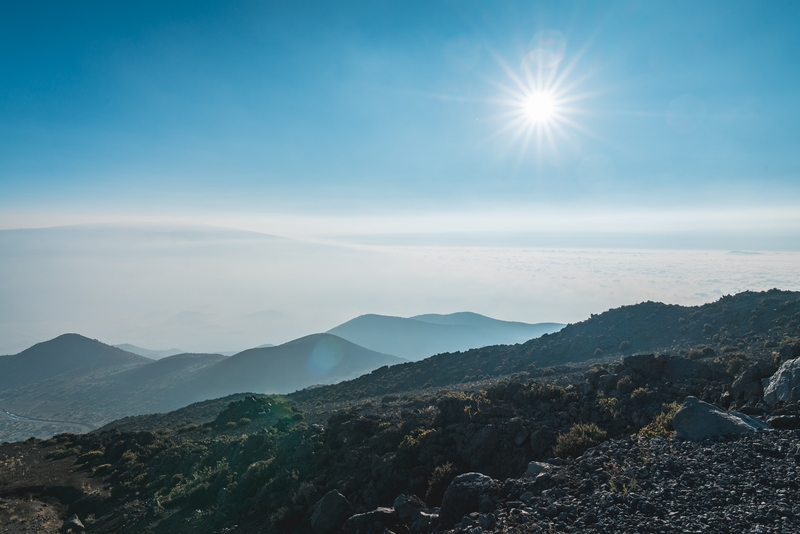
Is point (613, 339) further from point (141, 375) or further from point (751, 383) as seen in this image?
point (141, 375)

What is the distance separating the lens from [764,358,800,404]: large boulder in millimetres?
9656

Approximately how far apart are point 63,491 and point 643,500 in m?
23.4

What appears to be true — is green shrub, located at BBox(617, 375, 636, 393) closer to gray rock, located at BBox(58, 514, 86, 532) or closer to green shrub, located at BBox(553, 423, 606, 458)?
green shrub, located at BBox(553, 423, 606, 458)

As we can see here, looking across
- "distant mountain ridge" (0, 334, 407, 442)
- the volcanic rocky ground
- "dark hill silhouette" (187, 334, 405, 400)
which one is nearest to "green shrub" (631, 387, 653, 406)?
the volcanic rocky ground

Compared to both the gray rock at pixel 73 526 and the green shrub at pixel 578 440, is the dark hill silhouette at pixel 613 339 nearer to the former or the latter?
the green shrub at pixel 578 440

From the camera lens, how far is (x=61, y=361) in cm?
14250

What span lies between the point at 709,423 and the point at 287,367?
130 meters

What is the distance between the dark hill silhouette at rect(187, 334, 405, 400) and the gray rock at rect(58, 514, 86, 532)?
3904 inches

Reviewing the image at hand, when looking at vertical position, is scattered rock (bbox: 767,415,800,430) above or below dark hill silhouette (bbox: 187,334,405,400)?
above

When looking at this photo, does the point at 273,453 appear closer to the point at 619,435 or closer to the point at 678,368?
the point at 619,435

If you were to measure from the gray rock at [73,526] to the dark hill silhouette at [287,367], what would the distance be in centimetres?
9917

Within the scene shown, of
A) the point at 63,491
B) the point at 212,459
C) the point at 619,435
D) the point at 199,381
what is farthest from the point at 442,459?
the point at 199,381

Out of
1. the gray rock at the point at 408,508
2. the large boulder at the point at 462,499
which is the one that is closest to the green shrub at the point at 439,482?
the gray rock at the point at 408,508

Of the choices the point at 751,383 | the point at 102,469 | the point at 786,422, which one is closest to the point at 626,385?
the point at 751,383
